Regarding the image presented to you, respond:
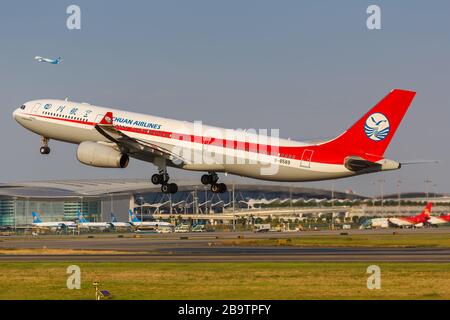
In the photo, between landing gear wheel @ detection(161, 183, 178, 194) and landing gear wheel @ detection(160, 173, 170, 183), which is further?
landing gear wheel @ detection(160, 173, 170, 183)

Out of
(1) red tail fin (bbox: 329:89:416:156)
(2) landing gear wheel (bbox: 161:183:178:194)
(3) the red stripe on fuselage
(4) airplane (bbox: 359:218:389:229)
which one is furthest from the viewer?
(4) airplane (bbox: 359:218:389:229)

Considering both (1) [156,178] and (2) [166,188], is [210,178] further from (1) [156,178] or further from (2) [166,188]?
(1) [156,178]

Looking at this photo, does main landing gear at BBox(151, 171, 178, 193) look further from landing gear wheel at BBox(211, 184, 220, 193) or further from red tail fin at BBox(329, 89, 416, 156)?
red tail fin at BBox(329, 89, 416, 156)

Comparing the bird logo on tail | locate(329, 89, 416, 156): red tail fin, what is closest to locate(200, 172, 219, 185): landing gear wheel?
locate(329, 89, 416, 156): red tail fin

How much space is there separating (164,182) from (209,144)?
25.0 ft

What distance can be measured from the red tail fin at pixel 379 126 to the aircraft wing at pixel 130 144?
15.7m

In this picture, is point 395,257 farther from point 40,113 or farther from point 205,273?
point 40,113

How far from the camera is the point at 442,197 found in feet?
526

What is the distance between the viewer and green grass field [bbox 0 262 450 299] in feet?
Answer: 141

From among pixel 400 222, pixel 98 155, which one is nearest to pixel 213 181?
pixel 98 155

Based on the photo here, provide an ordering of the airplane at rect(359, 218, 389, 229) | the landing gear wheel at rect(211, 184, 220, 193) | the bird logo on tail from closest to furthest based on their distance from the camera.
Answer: the bird logo on tail < the landing gear wheel at rect(211, 184, 220, 193) < the airplane at rect(359, 218, 389, 229)

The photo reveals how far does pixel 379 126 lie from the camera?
6388cm

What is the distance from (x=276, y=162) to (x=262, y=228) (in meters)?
90.2
